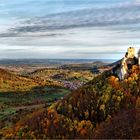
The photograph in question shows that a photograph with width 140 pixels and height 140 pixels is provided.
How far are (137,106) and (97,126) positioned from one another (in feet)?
16.7

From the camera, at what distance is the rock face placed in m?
61.9

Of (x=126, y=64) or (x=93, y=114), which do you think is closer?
(x=93, y=114)

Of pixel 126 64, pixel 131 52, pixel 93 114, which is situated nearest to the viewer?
pixel 93 114

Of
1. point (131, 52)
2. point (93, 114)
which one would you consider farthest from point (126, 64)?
point (93, 114)

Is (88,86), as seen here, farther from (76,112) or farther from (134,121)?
(134,121)

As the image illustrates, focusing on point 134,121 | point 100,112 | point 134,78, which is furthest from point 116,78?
point 134,121

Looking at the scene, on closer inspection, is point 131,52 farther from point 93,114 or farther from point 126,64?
point 93,114

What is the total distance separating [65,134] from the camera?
54.4m

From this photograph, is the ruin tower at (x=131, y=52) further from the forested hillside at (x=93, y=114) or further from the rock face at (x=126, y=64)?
the forested hillside at (x=93, y=114)

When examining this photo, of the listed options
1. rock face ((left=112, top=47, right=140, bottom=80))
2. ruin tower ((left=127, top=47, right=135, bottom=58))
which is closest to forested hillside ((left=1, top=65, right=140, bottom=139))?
rock face ((left=112, top=47, right=140, bottom=80))

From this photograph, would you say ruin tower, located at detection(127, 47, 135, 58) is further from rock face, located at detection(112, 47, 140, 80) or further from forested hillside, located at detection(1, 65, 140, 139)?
forested hillside, located at detection(1, 65, 140, 139)

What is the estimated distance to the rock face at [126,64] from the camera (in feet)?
203

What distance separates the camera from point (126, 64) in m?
65.4

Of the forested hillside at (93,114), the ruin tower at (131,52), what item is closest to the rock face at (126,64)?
the ruin tower at (131,52)
